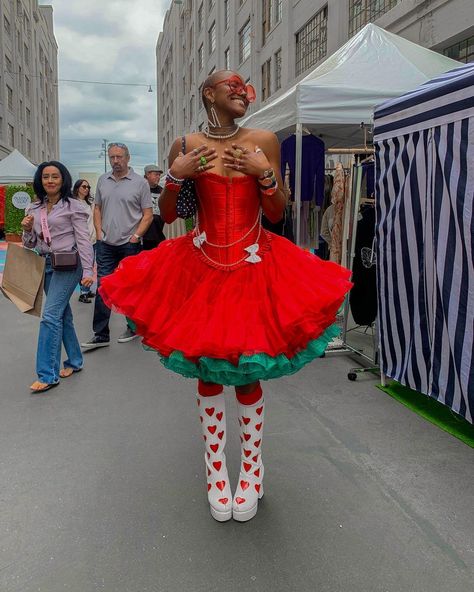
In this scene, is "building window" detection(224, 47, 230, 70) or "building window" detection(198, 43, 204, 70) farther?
"building window" detection(198, 43, 204, 70)

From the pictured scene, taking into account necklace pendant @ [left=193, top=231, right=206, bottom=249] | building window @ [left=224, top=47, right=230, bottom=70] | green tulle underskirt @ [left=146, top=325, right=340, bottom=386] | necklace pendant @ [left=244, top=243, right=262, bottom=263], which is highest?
building window @ [left=224, top=47, right=230, bottom=70]

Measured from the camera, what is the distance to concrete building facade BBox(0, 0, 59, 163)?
35094mm

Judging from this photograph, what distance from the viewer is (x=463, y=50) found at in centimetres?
1008

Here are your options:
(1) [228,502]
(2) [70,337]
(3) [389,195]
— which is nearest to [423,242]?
(3) [389,195]

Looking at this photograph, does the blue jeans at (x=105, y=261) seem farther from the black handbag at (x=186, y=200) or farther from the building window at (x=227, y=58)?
the building window at (x=227, y=58)

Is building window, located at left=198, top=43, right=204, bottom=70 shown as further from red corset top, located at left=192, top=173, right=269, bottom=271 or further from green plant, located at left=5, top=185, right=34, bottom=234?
red corset top, located at left=192, top=173, right=269, bottom=271

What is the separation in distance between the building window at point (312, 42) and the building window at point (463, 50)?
20.9 ft

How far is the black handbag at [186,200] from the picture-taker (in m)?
2.34

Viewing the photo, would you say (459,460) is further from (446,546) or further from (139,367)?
(139,367)

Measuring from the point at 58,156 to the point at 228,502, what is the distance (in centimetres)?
8228

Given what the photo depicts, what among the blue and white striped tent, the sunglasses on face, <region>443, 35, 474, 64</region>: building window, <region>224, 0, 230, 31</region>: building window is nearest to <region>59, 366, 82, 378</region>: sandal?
the blue and white striped tent

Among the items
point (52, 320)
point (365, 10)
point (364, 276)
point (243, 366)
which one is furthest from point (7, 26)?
point (243, 366)

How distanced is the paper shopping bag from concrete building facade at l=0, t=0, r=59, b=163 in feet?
110

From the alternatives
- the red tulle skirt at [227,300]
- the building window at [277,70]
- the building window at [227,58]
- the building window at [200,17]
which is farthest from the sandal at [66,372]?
the building window at [200,17]
